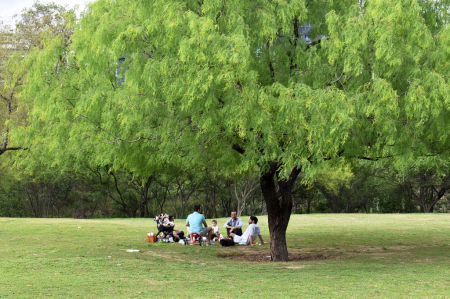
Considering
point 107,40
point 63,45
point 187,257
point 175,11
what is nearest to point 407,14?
point 175,11

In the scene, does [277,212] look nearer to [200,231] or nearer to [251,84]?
[200,231]

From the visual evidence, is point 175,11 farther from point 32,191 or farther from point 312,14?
point 32,191

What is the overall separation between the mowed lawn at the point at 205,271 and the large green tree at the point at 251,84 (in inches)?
91.6

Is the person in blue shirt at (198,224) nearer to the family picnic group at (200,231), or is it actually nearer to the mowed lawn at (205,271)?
the family picnic group at (200,231)

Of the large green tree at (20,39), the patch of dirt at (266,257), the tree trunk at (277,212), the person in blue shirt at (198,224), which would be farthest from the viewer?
the large green tree at (20,39)

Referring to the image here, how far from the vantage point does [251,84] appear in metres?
9.18

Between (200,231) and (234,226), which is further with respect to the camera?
(234,226)

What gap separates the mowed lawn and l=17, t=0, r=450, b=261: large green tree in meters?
2.33

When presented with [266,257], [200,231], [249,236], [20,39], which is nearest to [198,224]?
[200,231]

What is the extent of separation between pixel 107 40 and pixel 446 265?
9852mm

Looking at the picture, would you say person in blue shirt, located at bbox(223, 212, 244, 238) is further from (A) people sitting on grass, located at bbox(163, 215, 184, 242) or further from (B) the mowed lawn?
(A) people sitting on grass, located at bbox(163, 215, 184, 242)

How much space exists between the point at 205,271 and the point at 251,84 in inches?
167

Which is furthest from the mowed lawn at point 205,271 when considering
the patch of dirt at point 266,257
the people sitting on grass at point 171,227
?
the people sitting on grass at point 171,227

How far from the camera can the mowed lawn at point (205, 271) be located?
7.59 meters
